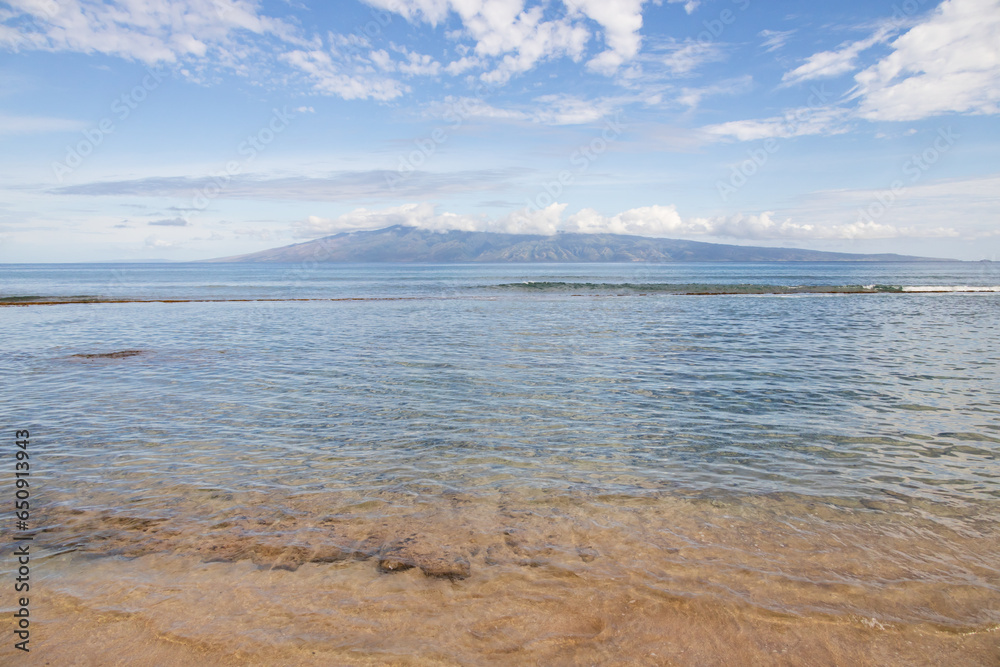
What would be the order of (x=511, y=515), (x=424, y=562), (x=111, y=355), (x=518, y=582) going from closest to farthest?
(x=518, y=582) → (x=424, y=562) → (x=511, y=515) → (x=111, y=355)

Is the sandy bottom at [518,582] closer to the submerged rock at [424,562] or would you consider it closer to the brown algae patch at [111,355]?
the submerged rock at [424,562]

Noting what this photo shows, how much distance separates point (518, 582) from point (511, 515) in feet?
4.81

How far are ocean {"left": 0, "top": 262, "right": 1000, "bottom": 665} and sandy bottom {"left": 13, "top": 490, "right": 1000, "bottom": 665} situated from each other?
0.09 feet

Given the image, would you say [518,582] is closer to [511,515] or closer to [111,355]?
[511,515]

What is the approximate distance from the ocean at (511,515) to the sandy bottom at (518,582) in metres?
0.03

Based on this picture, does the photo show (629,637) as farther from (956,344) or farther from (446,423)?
(956,344)

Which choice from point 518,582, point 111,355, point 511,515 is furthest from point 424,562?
point 111,355

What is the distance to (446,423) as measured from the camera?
419 inches

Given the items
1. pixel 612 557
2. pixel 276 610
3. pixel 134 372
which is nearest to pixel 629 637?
pixel 612 557

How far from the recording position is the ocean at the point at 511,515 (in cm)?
455

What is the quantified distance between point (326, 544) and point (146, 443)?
18.8ft

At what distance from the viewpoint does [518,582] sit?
207 inches

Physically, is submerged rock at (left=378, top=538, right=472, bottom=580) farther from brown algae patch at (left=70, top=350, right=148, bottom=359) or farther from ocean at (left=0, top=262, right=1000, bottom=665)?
brown algae patch at (left=70, top=350, right=148, bottom=359)

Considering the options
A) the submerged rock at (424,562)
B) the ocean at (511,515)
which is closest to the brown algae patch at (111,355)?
the ocean at (511,515)
